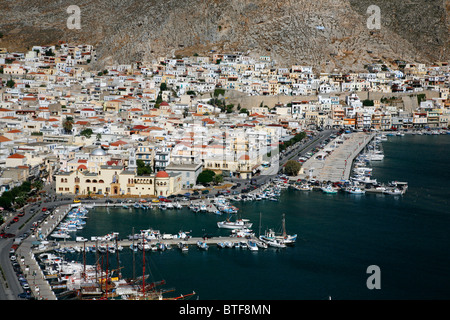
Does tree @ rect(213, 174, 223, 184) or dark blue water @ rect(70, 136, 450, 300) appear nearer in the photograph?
dark blue water @ rect(70, 136, 450, 300)

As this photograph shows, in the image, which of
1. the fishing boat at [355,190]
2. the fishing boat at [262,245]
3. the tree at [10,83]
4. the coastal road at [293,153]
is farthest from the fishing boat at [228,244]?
the tree at [10,83]

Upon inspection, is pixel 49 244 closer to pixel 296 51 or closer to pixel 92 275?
pixel 92 275

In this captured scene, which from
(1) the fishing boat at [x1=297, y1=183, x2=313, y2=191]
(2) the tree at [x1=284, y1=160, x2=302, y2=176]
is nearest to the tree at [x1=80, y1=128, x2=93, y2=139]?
(2) the tree at [x1=284, y1=160, x2=302, y2=176]

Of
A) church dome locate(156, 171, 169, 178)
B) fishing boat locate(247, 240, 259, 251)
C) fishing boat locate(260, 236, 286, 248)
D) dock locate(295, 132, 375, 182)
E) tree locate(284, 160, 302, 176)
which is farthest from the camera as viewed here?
dock locate(295, 132, 375, 182)

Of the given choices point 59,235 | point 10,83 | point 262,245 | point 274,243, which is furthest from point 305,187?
point 10,83

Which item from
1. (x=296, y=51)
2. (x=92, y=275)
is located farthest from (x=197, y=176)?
(x=296, y=51)

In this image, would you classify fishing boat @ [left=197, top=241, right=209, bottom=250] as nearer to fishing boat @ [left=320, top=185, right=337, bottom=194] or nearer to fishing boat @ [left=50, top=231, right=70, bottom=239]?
fishing boat @ [left=50, top=231, right=70, bottom=239]

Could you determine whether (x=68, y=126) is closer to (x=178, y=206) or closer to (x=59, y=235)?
(x=178, y=206)

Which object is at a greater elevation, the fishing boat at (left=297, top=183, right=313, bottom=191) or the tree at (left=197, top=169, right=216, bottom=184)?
the tree at (left=197, top=169, right=216, bottom=184)
